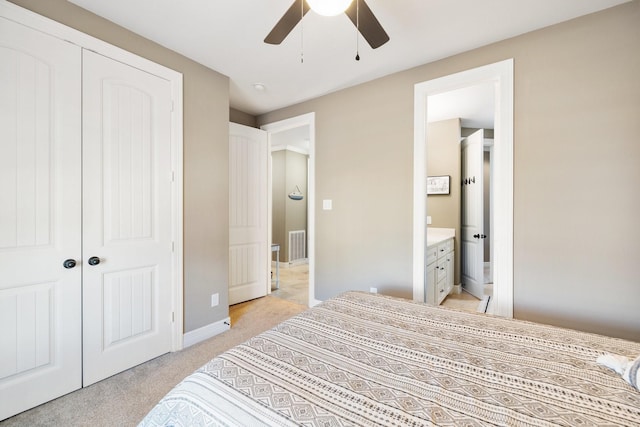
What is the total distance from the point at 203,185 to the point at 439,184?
129 inches

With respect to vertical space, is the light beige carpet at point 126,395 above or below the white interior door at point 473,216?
below

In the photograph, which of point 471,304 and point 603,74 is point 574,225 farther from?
point 471,304

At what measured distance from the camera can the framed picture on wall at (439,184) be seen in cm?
397

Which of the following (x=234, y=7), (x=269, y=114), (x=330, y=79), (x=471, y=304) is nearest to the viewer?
(x=234, y=7)

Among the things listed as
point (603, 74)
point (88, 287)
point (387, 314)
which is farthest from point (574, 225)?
point (88, 287)

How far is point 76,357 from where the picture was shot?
1780 mm

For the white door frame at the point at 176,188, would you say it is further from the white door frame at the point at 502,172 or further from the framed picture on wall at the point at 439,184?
the framed picture on wall at the point at 439,184

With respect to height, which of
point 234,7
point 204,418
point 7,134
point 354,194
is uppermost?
point 234,7

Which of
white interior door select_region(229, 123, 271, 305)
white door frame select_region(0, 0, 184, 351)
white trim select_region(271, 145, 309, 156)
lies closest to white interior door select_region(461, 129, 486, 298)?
white interior door select_region(229, 123, 271, 305)

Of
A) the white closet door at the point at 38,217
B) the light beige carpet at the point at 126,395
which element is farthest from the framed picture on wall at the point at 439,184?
the white closet door at the point at 38,217

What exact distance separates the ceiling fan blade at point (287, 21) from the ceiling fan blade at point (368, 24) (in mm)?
255

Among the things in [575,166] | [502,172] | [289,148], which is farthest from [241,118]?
[575,166]

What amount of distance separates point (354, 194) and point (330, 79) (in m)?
1.23

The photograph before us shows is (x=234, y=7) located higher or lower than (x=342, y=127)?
higher
